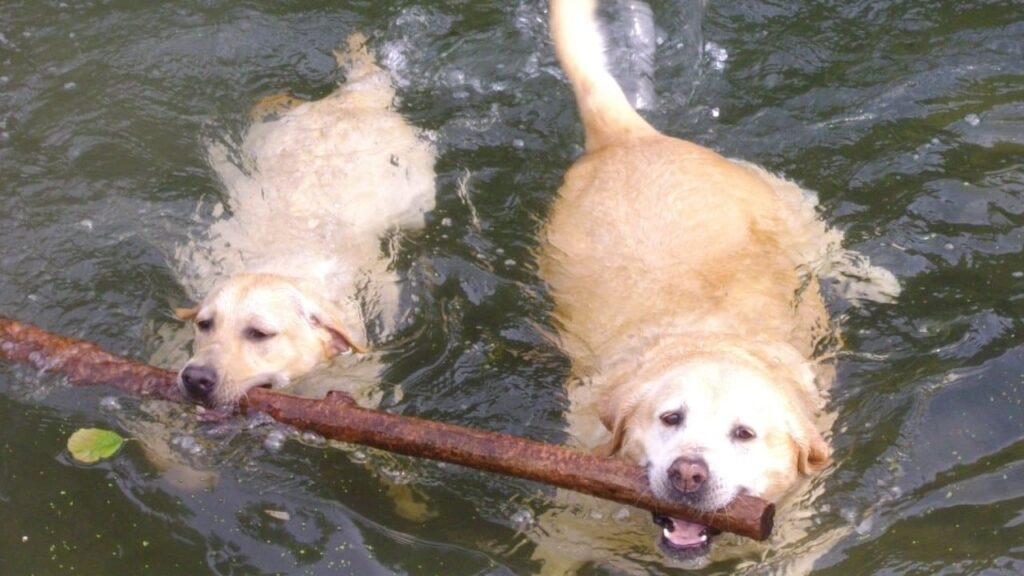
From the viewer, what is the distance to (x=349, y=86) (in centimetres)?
673

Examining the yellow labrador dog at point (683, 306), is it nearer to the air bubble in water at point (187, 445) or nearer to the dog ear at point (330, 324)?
the dog ear at point (330, 324)

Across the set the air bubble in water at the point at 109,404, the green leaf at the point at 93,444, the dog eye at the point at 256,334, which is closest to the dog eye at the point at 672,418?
the dog eye at the point at 256,334

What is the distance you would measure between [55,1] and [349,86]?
2.44 metres

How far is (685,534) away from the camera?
4.07m

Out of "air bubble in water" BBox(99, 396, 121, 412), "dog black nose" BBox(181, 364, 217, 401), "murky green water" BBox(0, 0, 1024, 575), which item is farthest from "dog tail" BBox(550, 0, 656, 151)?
"air bubble in water" BBox(99, 396, 121, 412)

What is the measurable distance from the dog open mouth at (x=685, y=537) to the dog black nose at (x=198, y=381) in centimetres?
201

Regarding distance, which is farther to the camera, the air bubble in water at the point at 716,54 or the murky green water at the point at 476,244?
the air bubble in water at the point at 716,54

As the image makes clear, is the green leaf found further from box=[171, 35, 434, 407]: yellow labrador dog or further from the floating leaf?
the floating leaf

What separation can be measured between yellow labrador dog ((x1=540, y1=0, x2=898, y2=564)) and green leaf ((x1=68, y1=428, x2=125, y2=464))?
2024mm

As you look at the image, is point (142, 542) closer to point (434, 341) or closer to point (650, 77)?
point (434, 341)

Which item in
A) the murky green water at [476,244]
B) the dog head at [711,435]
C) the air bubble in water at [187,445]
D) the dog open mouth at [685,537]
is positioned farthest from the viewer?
the air bubble in water at [187,445]

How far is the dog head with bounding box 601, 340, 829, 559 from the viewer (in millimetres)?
3895

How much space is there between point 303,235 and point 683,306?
7.17 ft

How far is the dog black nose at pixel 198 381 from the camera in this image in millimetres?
4672
